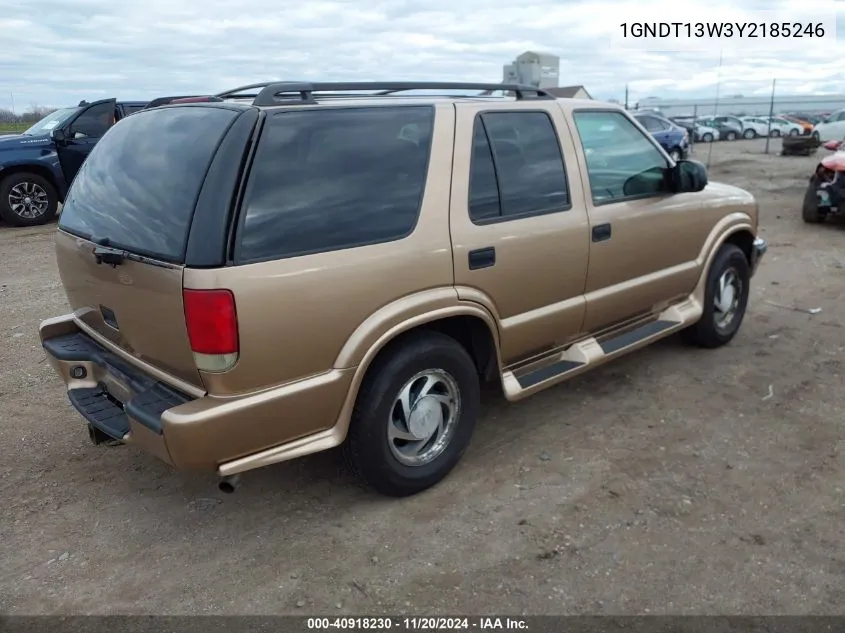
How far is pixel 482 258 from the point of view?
127 inches

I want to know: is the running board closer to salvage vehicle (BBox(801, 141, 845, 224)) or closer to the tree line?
salvage vehicle (BBox(801, 141, 845, 224))

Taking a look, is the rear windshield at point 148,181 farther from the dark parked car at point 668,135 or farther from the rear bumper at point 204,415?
the dark parked car at point 668,135

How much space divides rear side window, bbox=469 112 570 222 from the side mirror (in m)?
0.99

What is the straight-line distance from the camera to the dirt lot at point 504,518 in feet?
8.70

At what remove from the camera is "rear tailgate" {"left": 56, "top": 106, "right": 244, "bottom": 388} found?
262 cm

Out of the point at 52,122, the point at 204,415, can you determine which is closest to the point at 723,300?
the point at 204,415

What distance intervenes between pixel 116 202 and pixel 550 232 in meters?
2.07

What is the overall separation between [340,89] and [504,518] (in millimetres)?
2065

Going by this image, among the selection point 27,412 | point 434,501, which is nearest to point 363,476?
point 434,501

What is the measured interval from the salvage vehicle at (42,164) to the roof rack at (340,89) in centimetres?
840

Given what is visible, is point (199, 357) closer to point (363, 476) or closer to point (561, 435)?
point (363, 476)

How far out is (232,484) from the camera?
2.76m

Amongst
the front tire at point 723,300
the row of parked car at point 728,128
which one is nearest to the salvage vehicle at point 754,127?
the row of parked car at point 728,128

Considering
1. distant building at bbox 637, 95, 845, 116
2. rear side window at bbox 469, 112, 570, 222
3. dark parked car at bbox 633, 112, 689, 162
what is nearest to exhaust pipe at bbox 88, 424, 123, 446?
rear side window at bbox 469, 112, 570, 222
